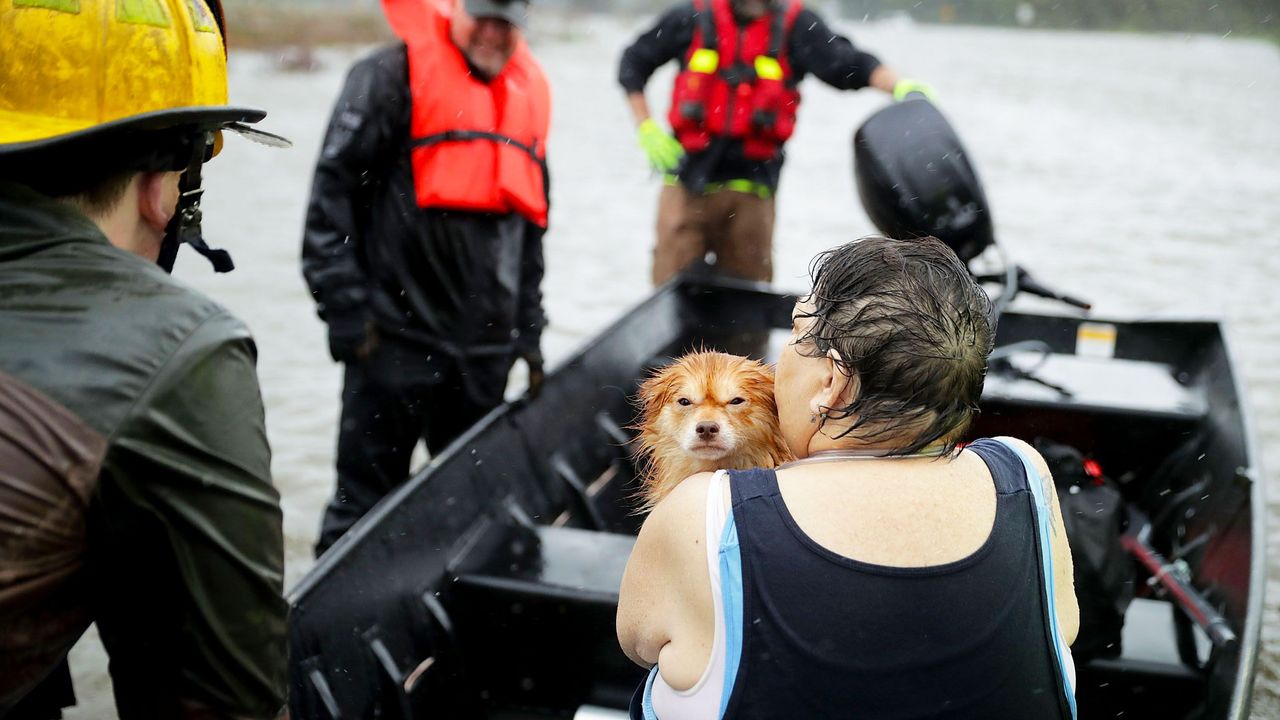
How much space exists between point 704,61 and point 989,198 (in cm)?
1162

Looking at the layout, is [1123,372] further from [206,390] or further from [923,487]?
[206,390]

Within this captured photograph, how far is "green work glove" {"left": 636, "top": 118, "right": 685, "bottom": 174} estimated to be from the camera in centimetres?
627

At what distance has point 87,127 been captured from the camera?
149 centimetres

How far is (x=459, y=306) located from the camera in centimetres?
412

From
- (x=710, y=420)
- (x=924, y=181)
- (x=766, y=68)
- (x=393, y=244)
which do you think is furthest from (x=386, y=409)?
(x=766, y=68)

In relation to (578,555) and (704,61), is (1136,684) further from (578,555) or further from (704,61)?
(704,61)

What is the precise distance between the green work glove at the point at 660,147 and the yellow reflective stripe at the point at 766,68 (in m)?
0.64

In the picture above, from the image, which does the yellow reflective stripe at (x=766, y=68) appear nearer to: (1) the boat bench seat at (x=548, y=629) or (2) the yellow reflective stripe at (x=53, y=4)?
(1) the boat bench seat at (x=548, y=629)

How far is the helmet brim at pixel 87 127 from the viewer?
1428mm

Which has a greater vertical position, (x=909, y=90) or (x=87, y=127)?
(x=909, y=90)

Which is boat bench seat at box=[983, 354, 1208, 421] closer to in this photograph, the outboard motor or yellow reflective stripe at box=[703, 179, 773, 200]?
the outboard motor

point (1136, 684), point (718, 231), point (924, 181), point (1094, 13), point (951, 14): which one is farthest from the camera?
point (951, 14)

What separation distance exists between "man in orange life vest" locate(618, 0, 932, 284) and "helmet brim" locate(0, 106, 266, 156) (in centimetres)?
466

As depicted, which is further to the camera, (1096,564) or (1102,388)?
(1102,388)
